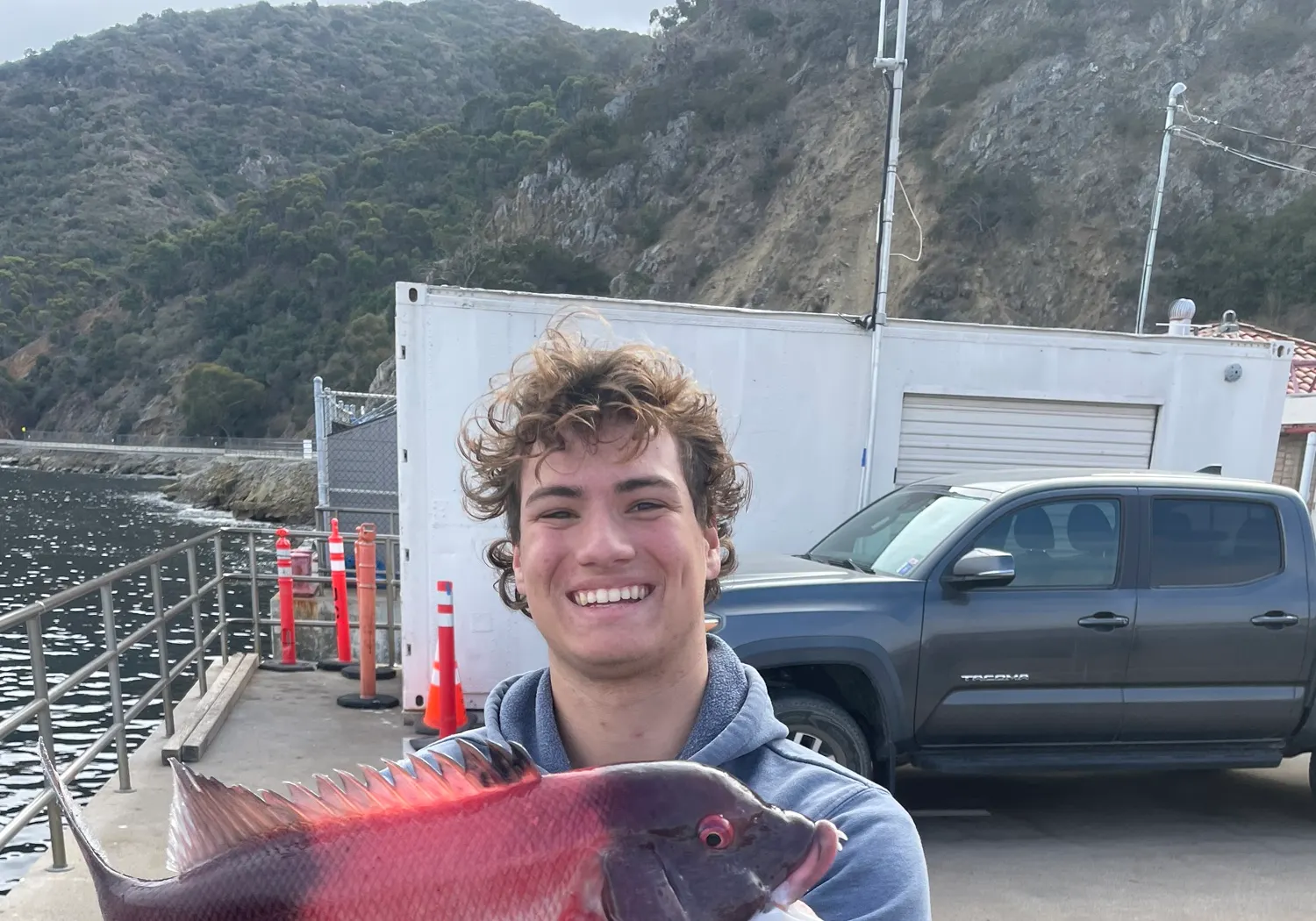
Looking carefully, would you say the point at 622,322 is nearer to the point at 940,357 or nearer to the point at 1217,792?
the point at 940,357

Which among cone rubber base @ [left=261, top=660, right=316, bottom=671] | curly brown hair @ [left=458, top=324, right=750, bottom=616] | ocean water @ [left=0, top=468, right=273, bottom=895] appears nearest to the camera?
curly brown hair @ [left=458, top=324, right=750, bottom=616]

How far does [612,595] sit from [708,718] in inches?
11.7

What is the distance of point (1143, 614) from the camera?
15.2 feet

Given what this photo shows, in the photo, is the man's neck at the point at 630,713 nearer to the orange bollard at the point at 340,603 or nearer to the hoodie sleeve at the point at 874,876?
the hoodie sleeve at the point at 874,876

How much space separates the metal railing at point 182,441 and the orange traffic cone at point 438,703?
52781 mm

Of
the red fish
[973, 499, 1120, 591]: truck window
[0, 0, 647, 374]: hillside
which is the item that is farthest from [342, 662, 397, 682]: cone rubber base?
[0, 0, 647, 374]: hillside

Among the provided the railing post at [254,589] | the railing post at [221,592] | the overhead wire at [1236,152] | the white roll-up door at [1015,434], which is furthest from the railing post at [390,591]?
the overhead wire at [1236,152]

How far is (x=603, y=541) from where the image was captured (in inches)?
54.2

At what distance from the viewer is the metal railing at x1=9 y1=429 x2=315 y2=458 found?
193ft

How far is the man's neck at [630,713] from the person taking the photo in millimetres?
1422

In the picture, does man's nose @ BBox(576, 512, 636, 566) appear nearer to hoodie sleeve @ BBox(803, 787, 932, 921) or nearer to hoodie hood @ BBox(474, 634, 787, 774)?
hoodie hood @ BBox(474, 634, 787, 774)

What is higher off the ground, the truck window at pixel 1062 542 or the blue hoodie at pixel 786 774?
the blue hoodie at pixel 786 774

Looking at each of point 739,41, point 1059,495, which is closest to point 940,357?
point 1059,495

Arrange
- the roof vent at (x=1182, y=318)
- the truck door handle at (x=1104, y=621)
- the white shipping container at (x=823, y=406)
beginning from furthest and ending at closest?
the roof vent at (x=1182, y=318) → the white shipping container at (x=823, y=406) → the truck door handle at (x=1104, y=621)
